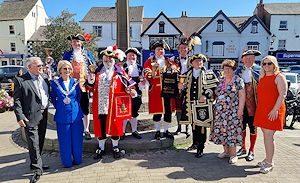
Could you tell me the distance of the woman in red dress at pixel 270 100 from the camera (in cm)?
365

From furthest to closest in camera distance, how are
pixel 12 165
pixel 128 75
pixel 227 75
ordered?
pixel 128 75
pixel 12 165
pixel 227 75

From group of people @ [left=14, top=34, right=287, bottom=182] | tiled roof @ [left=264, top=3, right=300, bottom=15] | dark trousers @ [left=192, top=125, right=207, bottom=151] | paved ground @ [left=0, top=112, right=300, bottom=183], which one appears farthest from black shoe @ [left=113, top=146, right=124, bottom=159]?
tiled roof @ [left=264, top=3, right=300, bottom=15]

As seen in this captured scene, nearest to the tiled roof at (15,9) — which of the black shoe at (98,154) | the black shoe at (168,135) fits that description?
the black shoe at (98,154)

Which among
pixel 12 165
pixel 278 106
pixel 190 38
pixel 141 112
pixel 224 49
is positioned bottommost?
pixel 12 165

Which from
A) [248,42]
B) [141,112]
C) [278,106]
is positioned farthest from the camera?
[248,42]

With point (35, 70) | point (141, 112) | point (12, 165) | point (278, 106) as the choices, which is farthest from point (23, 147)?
point (278, 106)

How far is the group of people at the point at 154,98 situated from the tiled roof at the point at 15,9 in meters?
30.1

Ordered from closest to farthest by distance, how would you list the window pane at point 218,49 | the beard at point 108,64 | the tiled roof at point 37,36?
the beard at point 108,64 < the window pane at point 218,49 < the tiled roof at point 37,36

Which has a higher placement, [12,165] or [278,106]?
[278,106]

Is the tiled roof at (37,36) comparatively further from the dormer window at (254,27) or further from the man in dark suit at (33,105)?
the man in dark suit at (33,105)

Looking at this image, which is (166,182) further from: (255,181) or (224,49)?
(224,49)

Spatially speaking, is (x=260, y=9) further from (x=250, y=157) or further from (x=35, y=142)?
(x=35, y=142)

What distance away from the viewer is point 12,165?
4355mm

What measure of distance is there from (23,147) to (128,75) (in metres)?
2.96
